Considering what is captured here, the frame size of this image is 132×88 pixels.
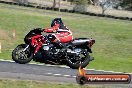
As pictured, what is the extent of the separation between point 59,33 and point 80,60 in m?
0.73

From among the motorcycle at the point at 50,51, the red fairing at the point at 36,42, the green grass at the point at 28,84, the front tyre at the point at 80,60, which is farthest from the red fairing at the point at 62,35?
the green grass at the point at 28,84

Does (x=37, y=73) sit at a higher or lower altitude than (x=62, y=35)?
lower

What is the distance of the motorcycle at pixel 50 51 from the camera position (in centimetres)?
736

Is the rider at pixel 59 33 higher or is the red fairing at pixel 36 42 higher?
the rider at pixel 59 33

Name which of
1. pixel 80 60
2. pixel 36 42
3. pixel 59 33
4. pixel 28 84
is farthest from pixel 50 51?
pixel 28 84

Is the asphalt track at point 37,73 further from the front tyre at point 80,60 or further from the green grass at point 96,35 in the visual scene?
the front tyre at point 80,60

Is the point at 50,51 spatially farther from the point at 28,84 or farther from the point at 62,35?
the point at 28,84

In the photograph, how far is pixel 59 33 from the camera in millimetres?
7508

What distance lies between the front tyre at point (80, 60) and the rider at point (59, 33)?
377mm

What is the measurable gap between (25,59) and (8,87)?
1027 cm

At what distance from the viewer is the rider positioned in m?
7.35

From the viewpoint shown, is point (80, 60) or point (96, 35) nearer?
point (80, 60)

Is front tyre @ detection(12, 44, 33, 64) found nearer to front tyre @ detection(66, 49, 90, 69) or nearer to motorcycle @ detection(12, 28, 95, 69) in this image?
motorcycle @ detection(12, 28, 95, 69)

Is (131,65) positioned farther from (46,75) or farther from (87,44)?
(87,44)
